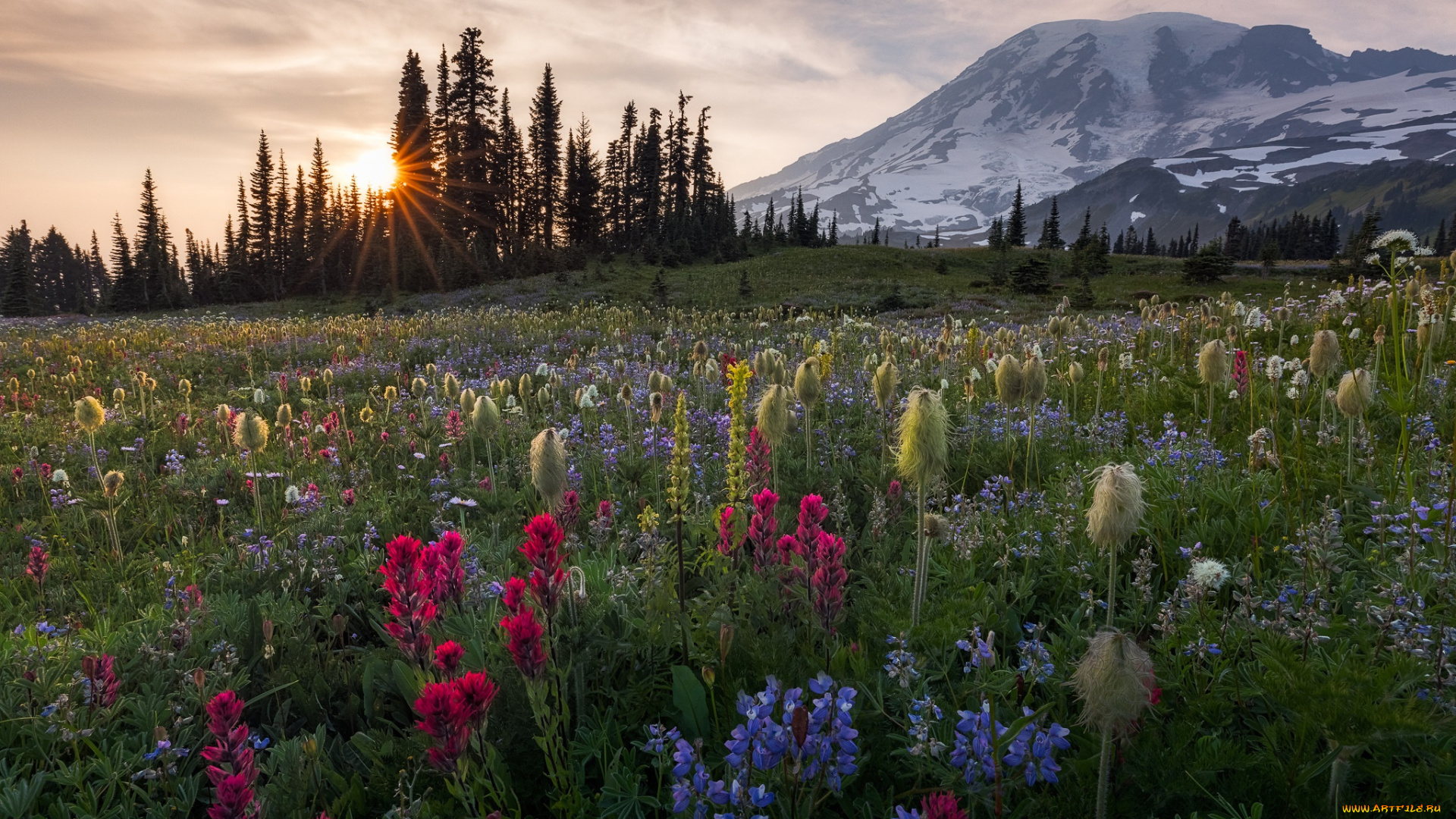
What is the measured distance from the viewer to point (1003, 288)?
40938 mm

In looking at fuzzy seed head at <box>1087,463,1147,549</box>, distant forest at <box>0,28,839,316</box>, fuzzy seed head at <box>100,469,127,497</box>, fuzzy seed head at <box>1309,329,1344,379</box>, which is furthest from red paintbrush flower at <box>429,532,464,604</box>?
distant forest at <box>0,28,839,316</box>

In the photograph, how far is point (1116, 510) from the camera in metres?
2.19

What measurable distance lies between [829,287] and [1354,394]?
37883 millimetres

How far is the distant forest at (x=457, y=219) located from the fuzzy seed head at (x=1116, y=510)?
51330 millimetres

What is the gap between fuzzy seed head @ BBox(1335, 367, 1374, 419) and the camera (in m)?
3.42

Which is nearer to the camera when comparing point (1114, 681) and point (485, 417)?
point (1114, 681)

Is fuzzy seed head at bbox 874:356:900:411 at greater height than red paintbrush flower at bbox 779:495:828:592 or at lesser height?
greater

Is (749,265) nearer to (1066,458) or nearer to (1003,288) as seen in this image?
(1003,288)

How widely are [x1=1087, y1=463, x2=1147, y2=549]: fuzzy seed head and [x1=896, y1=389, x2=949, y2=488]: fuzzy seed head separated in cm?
52

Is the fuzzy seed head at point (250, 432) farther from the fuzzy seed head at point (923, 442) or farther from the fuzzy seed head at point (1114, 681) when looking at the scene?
the fuzzy seed head at point (1114, 681)

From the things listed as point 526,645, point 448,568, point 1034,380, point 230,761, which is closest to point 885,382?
point 1034,380

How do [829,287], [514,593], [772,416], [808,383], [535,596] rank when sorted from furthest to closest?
[829,287] → [808,383] → [772,416] → [535,596] → [514,593]

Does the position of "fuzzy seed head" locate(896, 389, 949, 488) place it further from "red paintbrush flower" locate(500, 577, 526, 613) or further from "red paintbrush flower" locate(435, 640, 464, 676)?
"red paintbrush flower" locate(435, 640, 464, 676)

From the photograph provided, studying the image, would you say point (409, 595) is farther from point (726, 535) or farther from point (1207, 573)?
point (1207, 573)
